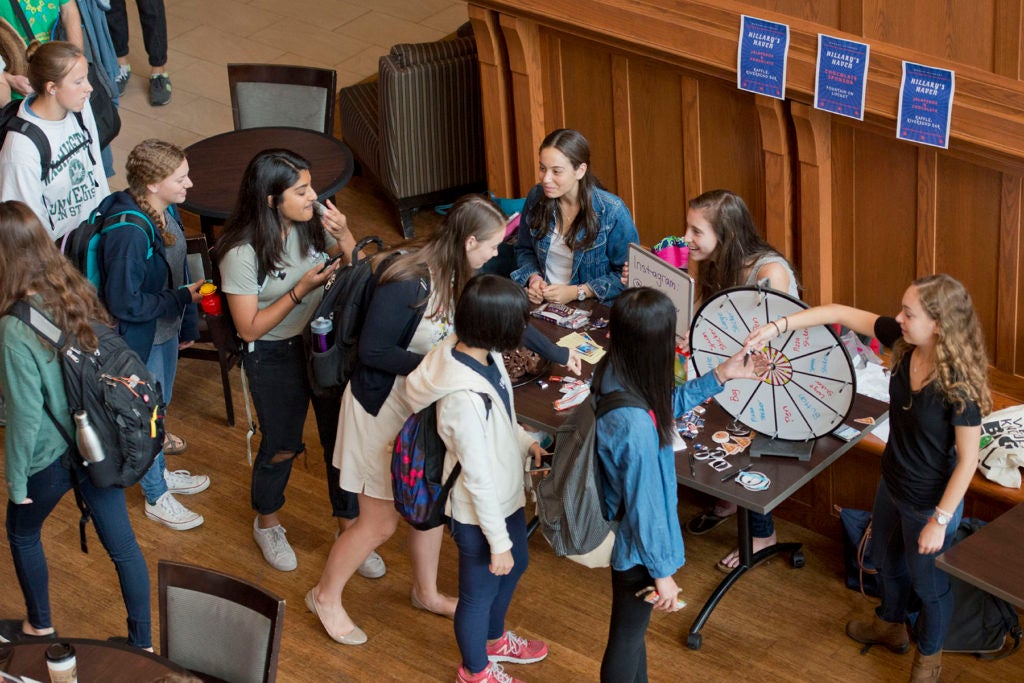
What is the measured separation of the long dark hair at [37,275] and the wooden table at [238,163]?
185 cm

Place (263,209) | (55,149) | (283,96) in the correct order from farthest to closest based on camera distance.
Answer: (283,96) → (55,149) → (263,209)

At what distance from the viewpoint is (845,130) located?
462 cm

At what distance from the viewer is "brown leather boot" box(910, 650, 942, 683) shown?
12.9ft

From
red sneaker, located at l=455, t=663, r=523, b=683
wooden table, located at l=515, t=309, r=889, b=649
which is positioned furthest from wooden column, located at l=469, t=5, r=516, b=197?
red sneaker, located at l=455, t=663, r=523, b=683

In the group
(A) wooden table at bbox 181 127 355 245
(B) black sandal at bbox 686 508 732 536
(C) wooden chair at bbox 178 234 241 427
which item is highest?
(A) wooden table at bbox 181 127 355 245

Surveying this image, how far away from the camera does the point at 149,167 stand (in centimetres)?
428

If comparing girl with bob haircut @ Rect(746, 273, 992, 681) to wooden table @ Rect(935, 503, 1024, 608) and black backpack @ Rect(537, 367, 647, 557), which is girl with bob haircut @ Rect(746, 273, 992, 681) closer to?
wooden table @ Rect(935, 503, 1024, 608)

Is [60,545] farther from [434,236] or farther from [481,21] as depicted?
[481,21]

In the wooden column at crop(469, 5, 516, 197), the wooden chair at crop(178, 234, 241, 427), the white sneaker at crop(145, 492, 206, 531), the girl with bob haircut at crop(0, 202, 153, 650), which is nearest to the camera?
the girl with bob haircut at crop(0, 202, 153, 650)

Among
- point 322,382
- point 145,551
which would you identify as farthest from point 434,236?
point 145,551

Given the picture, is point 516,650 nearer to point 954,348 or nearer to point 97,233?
point 954,348

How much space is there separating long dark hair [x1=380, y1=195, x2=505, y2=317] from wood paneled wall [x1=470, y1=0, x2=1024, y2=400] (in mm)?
1413

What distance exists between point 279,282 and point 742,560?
1.88 metres

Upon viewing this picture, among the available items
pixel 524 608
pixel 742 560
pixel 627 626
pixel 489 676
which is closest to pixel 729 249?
pixel 742 560
